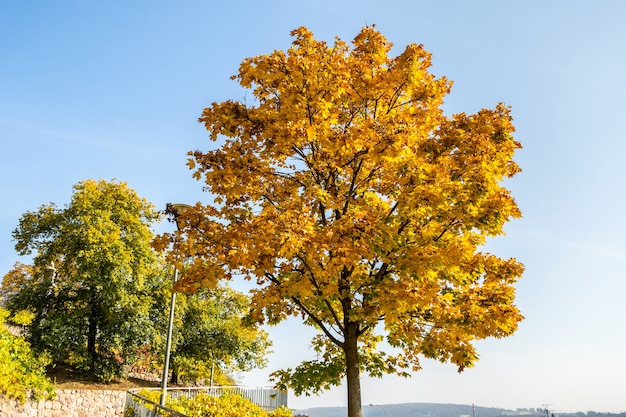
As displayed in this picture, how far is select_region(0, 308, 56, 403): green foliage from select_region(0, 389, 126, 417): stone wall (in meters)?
0.42

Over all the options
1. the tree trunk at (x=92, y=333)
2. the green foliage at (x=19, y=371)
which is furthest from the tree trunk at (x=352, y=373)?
the tree trunk at (x=92, y=333)

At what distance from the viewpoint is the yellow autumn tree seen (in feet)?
29.9

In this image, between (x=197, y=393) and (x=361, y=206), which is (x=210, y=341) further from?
(x=361, y=206)

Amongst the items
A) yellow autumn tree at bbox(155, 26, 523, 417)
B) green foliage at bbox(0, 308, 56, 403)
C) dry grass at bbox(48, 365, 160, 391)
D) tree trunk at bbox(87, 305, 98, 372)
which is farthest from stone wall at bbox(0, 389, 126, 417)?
yellow autumn tree at bbox(155, 26, 523, 417)

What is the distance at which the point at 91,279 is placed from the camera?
26500 mm

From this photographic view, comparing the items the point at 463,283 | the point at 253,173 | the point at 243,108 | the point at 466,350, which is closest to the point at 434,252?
the point at 463,283

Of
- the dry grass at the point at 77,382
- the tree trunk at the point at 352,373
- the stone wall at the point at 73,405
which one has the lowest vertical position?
the stone wall at the point at 73,405

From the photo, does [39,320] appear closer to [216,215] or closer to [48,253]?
[48,253]

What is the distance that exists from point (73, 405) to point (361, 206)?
64.1ft

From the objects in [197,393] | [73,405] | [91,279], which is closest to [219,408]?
[197,393]

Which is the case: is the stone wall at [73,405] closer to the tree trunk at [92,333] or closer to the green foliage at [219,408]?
the tree trunk at [92,333]

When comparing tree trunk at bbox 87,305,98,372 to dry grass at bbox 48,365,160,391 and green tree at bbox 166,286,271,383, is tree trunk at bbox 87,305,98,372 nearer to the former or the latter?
dry grass at bbox 48,365,160,391

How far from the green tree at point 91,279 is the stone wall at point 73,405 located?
3701 millimetres

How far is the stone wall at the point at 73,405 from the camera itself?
18023 millimetres
